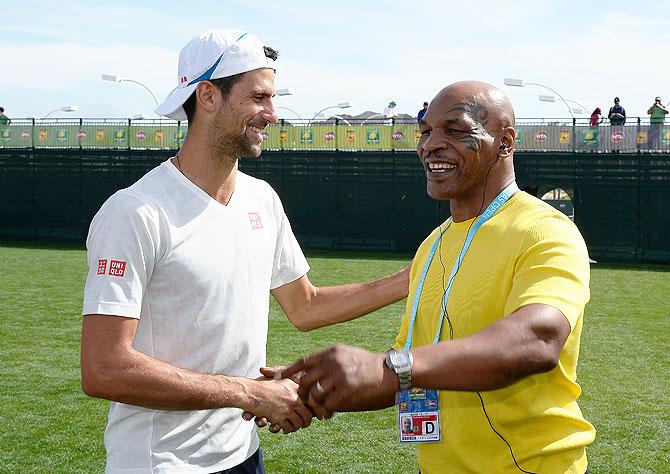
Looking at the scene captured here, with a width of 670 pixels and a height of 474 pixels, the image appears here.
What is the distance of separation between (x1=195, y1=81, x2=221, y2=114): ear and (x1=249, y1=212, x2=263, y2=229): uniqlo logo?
42cm

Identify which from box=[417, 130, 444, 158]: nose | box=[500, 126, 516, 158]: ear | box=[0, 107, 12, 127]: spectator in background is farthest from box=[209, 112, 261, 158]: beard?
box=[0, 107, 12, 127]: spectator in background

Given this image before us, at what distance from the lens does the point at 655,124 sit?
25.1 m

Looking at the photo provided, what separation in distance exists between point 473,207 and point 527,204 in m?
0.24

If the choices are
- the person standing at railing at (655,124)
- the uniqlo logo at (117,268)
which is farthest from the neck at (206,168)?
the person standing at railing at (655,124)

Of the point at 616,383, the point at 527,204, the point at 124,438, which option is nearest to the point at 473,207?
the point at 527,204

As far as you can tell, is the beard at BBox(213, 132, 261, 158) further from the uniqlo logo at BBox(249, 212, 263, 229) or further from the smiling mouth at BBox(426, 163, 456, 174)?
the smiling mouth at BBox(426, 163, 456, 174)

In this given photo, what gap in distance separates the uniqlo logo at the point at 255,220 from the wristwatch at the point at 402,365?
1498 millimetres

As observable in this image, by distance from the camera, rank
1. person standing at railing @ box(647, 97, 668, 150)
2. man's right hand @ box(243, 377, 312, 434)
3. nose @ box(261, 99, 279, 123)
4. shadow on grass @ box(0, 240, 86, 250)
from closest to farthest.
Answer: man's right hand @ box(243, 377, 312, 434), nose @ box(261, 99, 279, 123), person standing at railing @ box(647, 97, 668, 150), shadow on grass @ box(0, 240, 86, 250)

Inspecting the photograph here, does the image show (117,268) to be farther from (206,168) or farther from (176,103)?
(176,103)

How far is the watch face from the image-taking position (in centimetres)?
202

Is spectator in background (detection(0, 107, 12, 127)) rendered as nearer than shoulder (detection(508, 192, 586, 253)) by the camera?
No

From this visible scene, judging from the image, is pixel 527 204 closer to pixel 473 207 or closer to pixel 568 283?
pixel 473 207

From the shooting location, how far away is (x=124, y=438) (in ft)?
10.3

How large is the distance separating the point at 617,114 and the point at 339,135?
8239mm
